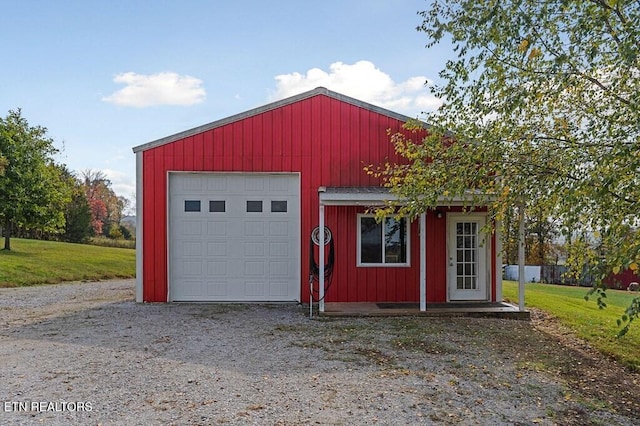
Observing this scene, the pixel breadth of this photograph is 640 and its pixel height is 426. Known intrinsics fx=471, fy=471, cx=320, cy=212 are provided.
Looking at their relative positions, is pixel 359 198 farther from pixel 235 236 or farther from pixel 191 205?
pixel 191 205

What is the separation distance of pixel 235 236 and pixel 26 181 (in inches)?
572

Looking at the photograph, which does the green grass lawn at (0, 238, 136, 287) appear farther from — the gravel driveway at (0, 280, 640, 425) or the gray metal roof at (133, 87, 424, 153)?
the gray metal roof at (133, 87, 424, 153)

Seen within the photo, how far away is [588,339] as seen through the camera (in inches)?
277

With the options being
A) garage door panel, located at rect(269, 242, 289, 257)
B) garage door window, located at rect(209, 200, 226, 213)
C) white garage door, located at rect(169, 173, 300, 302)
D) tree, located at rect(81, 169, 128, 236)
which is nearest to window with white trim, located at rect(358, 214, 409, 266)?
white garage door, located at rect(169, 173, 300, 302)

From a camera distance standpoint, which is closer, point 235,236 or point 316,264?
point 316,264

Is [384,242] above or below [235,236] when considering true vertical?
below

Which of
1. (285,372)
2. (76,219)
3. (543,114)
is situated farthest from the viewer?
(76,219)

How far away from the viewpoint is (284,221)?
995 cm

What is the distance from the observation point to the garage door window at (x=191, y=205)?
32.4 feet

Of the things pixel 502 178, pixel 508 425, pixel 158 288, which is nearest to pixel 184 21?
pixel 158 288

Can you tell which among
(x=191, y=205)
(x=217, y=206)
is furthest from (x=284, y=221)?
(x=191, y=205)

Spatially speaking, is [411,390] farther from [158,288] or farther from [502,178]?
[158,288]

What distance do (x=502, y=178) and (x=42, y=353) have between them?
611 centimetres

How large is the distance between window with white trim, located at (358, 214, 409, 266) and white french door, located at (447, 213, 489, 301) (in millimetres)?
928
